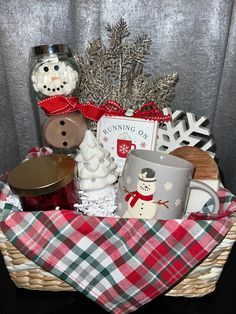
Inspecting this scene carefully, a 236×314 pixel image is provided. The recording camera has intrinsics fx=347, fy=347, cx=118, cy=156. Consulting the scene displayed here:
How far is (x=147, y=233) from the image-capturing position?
512 mm

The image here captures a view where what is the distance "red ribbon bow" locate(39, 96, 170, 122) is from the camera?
0.68 m

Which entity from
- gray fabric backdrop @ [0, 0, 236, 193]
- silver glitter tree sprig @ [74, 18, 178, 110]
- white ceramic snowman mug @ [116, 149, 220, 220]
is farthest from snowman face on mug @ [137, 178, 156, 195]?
gray fabric backdrop @ [0, 0, 236, 193]

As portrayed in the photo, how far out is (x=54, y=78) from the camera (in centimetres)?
67

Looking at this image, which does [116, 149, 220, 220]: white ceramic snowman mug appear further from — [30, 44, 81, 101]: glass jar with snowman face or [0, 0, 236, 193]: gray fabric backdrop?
[0, 0, 236, 193]: gray fabric backdrop

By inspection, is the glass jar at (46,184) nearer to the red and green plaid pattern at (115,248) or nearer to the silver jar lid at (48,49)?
the red and green plaid pattern at (115,248)

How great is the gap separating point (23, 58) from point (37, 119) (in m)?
→ 0.15

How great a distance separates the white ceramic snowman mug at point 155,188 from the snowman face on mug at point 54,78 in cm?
21

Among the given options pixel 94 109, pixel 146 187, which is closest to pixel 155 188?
pixel 146 187

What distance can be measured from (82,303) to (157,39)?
1.94ft

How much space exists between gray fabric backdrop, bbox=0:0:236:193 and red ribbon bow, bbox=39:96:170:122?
0.57 ft

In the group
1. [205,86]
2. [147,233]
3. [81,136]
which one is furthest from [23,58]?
[147,233]

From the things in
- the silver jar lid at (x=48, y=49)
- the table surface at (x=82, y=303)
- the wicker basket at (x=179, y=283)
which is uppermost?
the silver jar lid at (x=48, y=49)

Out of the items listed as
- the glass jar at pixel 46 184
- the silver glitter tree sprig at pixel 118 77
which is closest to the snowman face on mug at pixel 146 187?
the glass jar at pixel 46 184

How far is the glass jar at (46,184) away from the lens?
54 centimetres
